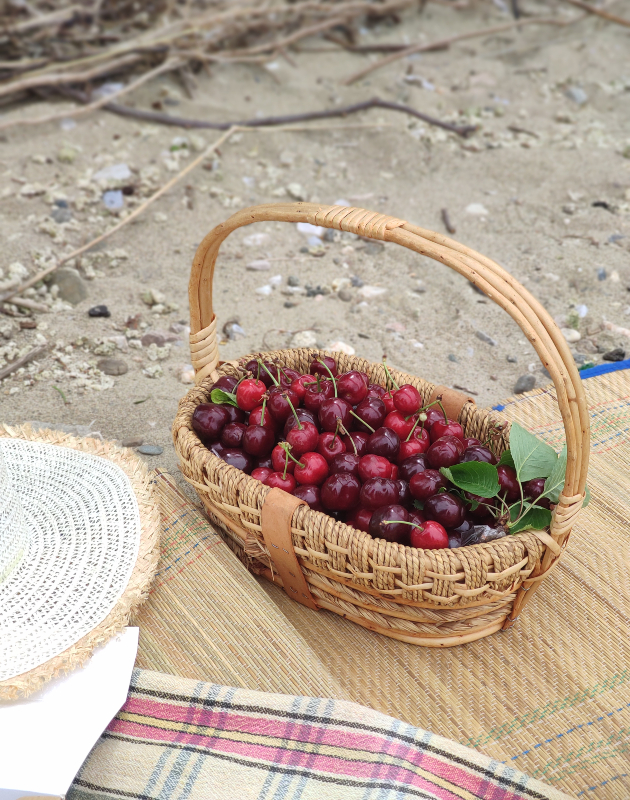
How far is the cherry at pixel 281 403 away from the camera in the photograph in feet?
5.40

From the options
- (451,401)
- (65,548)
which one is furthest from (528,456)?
(65,548)

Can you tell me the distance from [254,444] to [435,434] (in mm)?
406

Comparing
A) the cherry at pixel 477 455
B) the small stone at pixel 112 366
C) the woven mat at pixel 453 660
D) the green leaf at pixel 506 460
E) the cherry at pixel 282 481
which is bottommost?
the small stone at pixel 112 366

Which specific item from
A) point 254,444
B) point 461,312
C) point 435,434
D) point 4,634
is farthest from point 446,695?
point 461,312

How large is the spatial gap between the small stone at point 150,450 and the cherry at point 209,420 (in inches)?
20.7

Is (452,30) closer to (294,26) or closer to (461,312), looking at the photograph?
(294,26)

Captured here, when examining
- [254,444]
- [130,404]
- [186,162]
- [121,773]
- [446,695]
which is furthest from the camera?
[186,162]

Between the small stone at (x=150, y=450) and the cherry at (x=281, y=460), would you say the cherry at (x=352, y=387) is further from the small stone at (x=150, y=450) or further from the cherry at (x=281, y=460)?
the small stone at (x=150, y=450)

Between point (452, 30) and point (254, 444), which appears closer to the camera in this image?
point (254, 444)

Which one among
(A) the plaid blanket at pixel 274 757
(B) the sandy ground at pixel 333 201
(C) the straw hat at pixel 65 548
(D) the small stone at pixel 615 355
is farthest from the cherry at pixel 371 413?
(D) the small stone at pixel 615 355

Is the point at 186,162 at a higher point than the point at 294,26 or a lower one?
lower

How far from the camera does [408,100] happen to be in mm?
4207

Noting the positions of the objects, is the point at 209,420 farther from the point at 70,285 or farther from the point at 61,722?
the point at 70,285

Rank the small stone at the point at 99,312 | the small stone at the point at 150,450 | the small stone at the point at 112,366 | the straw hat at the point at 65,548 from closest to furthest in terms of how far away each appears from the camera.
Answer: the straw hat at the point at 65,548, the small stone at the point at 150,450, the small stone at the point at 112,366, the small stone at the point at 99,312
